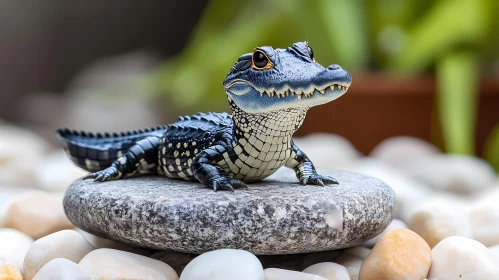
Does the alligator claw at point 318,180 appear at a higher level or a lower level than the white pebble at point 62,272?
higher

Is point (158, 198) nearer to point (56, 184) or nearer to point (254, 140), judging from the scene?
point (254, 140)

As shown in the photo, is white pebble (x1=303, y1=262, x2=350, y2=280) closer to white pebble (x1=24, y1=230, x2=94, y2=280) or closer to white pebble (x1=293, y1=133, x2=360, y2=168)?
white pebble (x1=24, y1=230, x2=94, y2=280)

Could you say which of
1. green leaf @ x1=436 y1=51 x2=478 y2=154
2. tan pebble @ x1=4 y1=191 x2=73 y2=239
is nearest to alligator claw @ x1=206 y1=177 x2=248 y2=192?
tan pebble @ x1=4 y1=191 x2=73 y2=239

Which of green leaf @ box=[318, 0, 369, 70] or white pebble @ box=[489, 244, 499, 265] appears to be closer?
white pebble @ box=[489, 244, 499, 265]

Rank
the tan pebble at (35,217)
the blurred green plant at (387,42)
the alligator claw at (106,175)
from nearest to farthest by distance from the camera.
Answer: the alligator claw at (106,175) < the tan pebble at (35,217) < the blurred green plant at (387,42)

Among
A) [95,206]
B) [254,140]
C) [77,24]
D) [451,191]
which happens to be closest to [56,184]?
[95,206]

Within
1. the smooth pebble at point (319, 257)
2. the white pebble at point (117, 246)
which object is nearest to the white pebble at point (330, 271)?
the smooth pebble at point (319, 257)

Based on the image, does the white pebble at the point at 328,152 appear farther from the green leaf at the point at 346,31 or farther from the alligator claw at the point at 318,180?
the alligator claw at the point at 318,180
